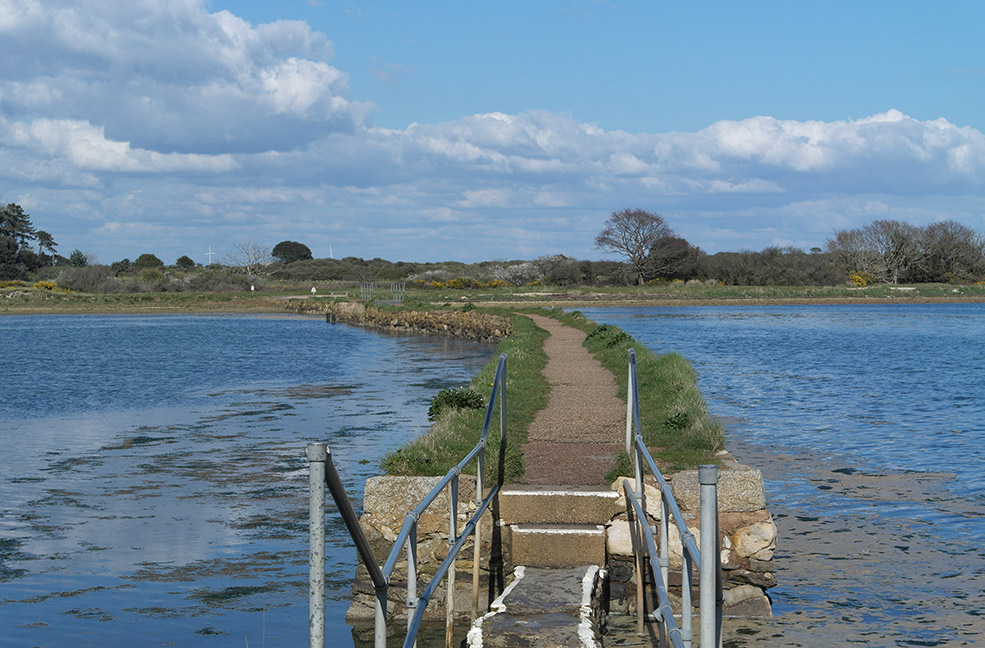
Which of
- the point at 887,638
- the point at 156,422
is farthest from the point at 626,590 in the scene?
the point at 156,422

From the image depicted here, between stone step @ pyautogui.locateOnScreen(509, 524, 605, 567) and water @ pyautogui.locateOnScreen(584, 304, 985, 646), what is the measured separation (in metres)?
1.34

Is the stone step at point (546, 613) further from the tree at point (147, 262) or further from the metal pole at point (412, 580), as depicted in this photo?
the tree at point (147, 262)

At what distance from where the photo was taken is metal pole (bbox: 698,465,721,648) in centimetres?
364

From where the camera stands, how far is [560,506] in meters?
8.56

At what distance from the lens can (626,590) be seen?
8.45 m

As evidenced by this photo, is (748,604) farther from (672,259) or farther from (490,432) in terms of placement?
(672,259)

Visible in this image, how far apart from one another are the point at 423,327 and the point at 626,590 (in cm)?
4210

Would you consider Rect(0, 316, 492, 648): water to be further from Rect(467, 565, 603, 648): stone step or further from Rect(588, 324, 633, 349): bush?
Rect(588, 324, 633, 349): bush

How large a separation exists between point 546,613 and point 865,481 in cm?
794

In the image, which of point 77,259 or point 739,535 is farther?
point 77,259

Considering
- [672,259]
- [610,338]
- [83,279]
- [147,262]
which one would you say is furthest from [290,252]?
[610,338]

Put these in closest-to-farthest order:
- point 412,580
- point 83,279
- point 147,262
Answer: point 412,580, point 83,279, point 147,262

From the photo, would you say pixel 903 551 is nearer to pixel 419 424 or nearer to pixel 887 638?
pixel 887 638

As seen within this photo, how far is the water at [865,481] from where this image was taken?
8477 mm
